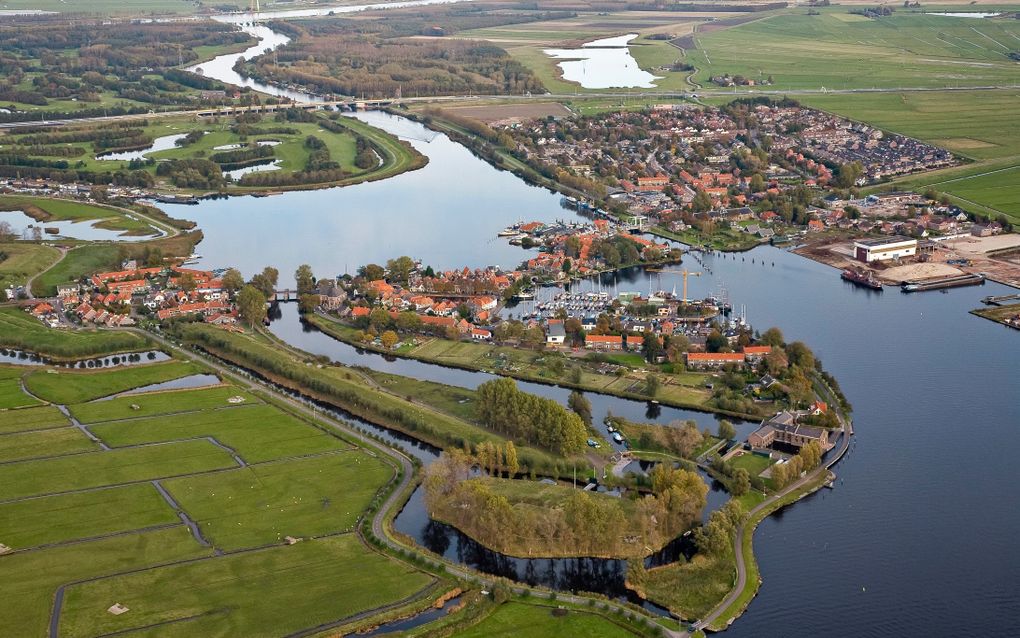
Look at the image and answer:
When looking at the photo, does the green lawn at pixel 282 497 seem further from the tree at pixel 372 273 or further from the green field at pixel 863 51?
the green field at pixel 863 51

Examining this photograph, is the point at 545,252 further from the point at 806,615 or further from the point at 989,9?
the point at 989,9

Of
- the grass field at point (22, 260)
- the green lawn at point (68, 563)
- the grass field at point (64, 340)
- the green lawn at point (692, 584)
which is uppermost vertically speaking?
the green lawn at point (692, 584)

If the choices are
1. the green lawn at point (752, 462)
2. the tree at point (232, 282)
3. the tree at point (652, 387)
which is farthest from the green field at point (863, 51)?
the green lawn at point (752, 462)

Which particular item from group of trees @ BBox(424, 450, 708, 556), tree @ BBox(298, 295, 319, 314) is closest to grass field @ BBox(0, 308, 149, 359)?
tree @ BBox(298, 295, 319, 314)

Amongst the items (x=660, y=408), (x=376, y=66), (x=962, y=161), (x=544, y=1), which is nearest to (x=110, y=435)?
(x=660, y=408)

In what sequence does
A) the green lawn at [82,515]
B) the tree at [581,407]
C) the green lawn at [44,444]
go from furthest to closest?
the tree at [581,407], the green lawn at [44,444], the green lawn at [82,515]

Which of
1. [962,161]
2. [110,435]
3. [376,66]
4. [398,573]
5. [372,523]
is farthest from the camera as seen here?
[376,66]
